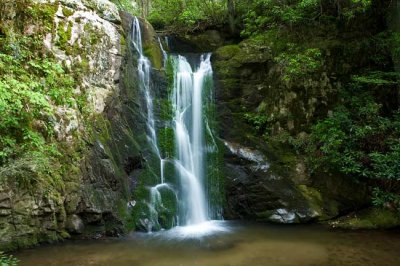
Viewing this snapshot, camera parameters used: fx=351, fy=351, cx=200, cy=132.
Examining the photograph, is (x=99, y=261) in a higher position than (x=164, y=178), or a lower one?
lower

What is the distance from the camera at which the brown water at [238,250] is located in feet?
20.7

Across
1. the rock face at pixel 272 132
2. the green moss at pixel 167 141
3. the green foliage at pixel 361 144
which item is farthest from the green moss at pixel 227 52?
the green foliage at pixel 361 144

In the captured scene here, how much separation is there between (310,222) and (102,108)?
19.8 ft

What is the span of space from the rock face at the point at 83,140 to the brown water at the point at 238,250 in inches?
19.0

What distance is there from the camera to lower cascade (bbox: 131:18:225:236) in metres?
8.88

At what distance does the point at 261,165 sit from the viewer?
394 inches

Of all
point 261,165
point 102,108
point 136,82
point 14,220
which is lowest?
point 14,220

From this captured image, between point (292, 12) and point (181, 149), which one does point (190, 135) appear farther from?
point (292, 12)

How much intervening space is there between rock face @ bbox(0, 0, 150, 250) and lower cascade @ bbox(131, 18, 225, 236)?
571mm

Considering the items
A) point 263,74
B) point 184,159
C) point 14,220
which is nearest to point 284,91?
point 263,74

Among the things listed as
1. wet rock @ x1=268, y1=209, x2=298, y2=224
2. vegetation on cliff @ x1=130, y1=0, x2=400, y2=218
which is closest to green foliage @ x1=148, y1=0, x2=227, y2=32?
vegetation on cliff @ x1=130, y1=0, x2=400, y2=218

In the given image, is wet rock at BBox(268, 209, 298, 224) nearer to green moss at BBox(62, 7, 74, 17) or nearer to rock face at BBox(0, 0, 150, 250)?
rock face at BBox(0, 0, 150, 250)

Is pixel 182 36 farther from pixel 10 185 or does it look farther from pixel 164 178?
pixel 10 185

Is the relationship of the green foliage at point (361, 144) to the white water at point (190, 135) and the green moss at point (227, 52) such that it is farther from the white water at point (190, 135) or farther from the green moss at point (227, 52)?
the green moss at point (227, 52)
